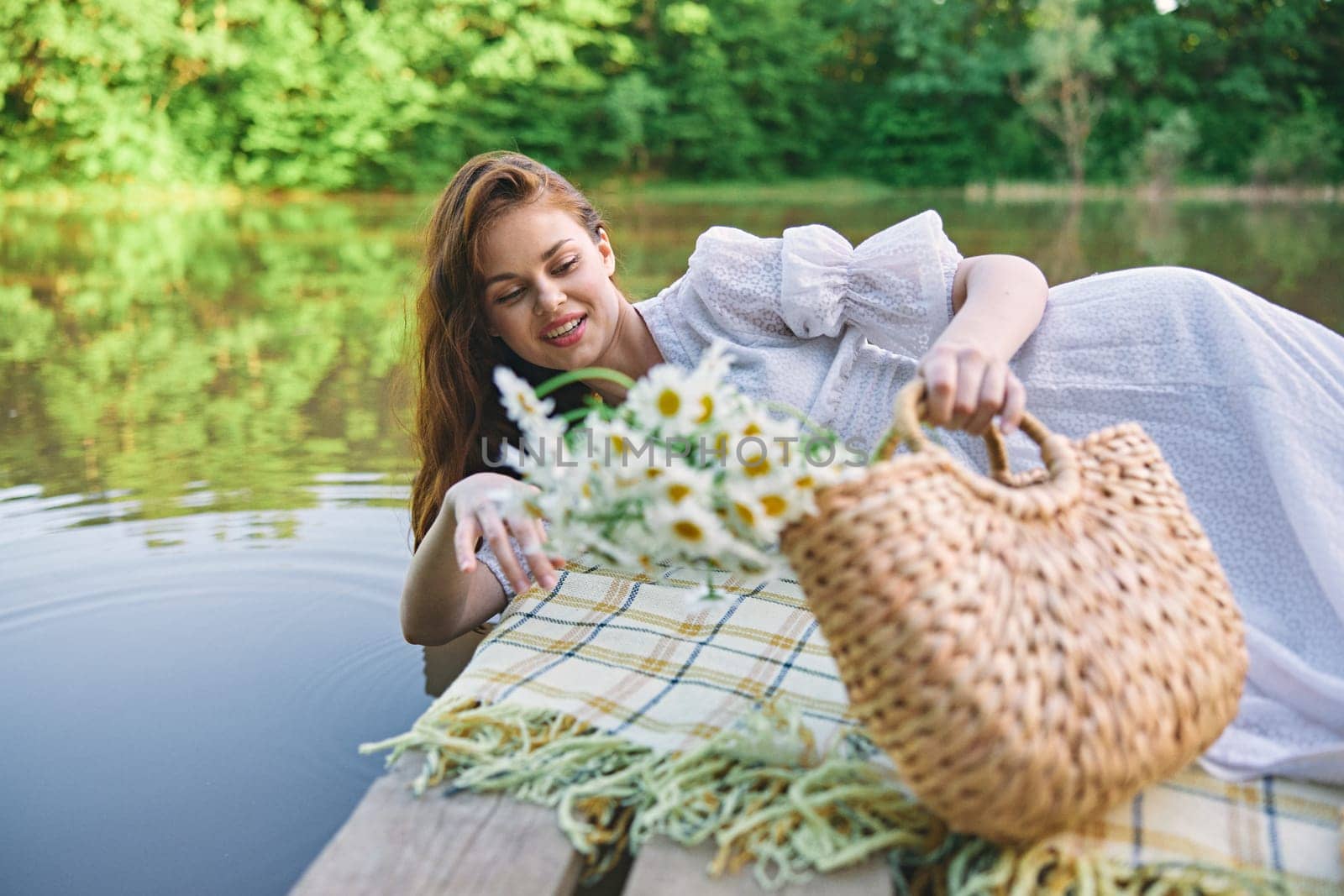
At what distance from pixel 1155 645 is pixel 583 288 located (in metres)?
1.15

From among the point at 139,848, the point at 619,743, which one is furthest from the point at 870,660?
the point at 139,848

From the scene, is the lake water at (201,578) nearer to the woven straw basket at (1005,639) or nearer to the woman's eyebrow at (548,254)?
the woman's eyebrow at (548,254)

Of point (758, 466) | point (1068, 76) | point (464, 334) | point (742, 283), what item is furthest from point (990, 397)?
point (1068, 76)

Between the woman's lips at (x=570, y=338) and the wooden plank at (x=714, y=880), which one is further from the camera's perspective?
the woman's lips at (x=570, y=338)

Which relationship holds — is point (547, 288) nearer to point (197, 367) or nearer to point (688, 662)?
point (688, 662)

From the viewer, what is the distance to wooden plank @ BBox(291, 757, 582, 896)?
3.32 ft

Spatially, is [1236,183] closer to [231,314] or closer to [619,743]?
[231,314]

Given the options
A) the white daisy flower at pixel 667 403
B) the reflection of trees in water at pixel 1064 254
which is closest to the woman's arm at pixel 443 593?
the white daisy flower at pixel 667 403

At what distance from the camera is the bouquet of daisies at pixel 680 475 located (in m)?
0.93

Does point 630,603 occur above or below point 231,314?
above

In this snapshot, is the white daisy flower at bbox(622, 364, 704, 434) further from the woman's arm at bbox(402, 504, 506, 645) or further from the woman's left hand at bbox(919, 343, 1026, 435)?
the woman's arm at bbox(402, 504, 506, 645)

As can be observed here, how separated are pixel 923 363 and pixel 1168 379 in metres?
0.65

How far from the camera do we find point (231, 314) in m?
6.41

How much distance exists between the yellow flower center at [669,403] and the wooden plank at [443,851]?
45 centimetres
